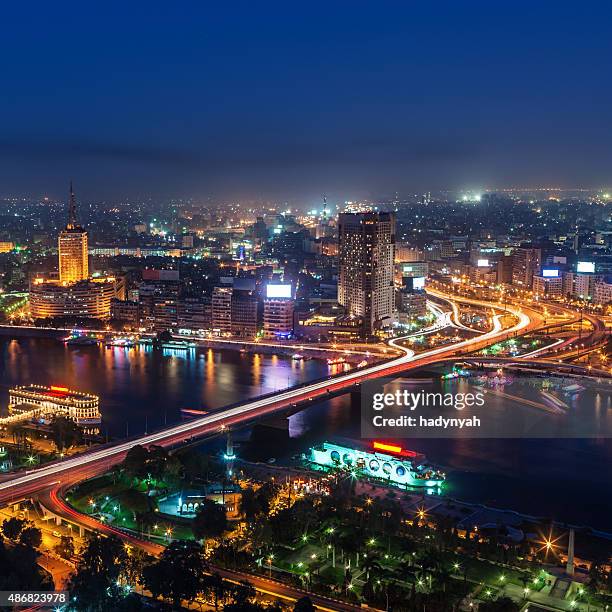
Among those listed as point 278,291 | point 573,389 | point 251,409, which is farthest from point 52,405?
point 573,389

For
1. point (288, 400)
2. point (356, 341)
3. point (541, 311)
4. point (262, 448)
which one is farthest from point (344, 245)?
point (262, 448)

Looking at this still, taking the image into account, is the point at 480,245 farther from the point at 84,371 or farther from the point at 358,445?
the point at 358,445

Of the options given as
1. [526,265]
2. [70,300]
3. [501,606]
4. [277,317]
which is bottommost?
[501,606]

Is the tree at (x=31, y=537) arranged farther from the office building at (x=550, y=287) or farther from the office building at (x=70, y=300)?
the office building at (x=550, y=287)

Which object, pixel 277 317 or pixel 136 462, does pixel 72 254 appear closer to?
pixel 277 317

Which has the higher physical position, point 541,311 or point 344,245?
point 344,245

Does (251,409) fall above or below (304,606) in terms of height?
above

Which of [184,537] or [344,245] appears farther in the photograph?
[344,245]

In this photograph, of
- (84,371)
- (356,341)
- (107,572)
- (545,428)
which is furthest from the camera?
(356,341)
